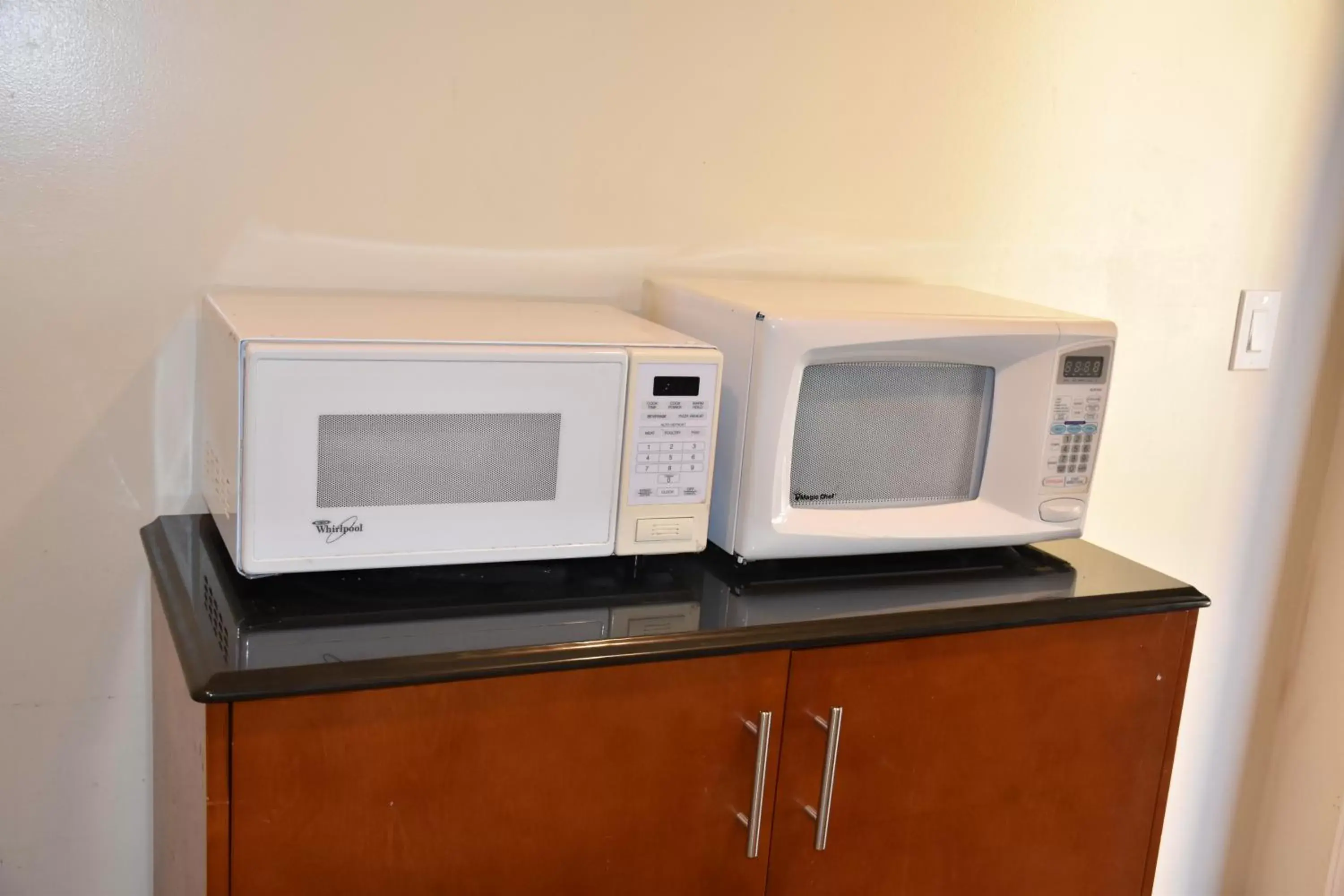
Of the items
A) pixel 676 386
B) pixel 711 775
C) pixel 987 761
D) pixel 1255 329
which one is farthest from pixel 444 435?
pixel 1255 329

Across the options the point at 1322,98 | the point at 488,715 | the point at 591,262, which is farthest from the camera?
the point at 1322,98

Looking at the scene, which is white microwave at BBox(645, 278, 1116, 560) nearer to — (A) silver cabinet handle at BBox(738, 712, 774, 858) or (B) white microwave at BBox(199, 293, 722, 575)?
(B) white microwave at BBox(199, 293, 722, 575)

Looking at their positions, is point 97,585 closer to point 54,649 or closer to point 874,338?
point 54,649

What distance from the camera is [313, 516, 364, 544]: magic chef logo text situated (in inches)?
44.0

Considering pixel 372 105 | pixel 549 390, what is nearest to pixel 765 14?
pixel 372 105

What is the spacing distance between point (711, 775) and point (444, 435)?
420mm

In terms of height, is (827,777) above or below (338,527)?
below

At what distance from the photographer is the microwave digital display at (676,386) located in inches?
47.4

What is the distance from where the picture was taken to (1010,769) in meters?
1.32

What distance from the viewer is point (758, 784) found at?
1.17 metres

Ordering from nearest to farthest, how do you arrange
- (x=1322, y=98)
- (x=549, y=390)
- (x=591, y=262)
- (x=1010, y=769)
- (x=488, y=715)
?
(x=488, y=715) → (x=549, y=390) → (x=1010, y=769) → (x=591, y=262) → (x=1322, y=98)

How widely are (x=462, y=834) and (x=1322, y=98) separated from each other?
67.6 inches

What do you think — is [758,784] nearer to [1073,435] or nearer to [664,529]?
[664,529]

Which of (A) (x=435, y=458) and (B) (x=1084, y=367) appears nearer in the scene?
(A) (x=435, y=458)
